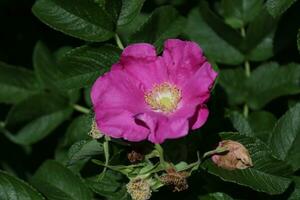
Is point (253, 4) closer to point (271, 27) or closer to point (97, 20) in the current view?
point (271, 27)

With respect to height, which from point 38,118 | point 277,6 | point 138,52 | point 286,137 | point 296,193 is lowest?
point 38,118

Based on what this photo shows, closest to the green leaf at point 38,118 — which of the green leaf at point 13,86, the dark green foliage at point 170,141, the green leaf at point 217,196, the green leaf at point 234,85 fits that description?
the dark green foliage at point 170,141

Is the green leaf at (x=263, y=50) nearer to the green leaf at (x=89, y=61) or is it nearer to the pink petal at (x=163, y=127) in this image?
the green leaf at (x=89, y=61)

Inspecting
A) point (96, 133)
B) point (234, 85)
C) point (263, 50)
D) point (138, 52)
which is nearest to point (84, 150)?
point (96, 133)

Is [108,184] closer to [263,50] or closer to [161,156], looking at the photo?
[161,156]

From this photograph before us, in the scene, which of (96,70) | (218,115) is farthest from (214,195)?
(96,70)

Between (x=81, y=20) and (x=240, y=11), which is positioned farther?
(x=240, y=11)

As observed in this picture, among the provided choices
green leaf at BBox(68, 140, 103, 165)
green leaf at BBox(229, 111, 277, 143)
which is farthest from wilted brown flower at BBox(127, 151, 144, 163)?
green leaf at BBox(229, 111, 277, 143)

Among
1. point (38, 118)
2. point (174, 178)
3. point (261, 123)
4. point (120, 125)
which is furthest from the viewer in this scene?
point (38, 118)
